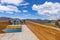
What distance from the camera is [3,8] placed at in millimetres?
11930

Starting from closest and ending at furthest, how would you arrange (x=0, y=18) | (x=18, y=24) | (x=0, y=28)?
1. (x=0, y=28)
2. (x=0, y=18)
3. (x=18, y=24)

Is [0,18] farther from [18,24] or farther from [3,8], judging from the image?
[18,24]

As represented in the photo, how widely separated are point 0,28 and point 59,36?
7.35 meters

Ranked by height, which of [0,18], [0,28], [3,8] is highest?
[3,8]

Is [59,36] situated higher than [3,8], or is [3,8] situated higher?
[3,8]

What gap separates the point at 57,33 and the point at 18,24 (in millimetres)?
10907

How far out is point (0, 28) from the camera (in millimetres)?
8922

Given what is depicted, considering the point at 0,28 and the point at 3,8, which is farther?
the point at 3,8

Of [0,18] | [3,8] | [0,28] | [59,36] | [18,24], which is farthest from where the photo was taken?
[18,24]

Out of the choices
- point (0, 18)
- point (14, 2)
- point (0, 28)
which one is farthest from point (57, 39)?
point (14, 2)

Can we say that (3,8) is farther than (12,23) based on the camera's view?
No

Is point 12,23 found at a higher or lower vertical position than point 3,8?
lower

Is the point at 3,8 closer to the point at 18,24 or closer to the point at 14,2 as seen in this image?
the point at 14,2

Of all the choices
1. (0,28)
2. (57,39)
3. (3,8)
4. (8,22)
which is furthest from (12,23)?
(57,39)
